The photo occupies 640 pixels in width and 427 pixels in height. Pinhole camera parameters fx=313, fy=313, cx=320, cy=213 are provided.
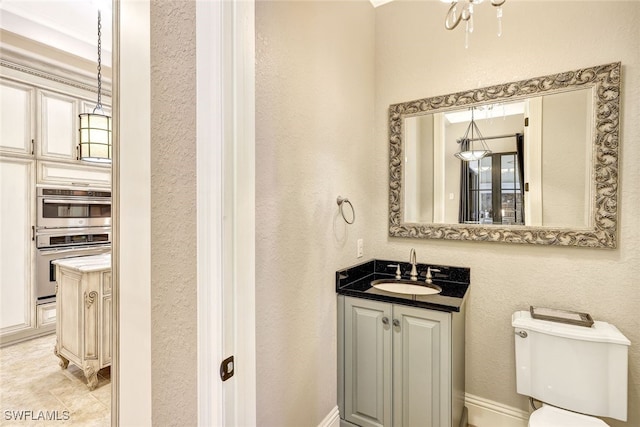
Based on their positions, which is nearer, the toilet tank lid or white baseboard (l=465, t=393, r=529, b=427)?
the toilet tank lid

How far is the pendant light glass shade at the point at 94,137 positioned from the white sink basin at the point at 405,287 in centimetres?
235

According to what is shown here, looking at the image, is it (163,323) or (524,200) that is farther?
(524,200)

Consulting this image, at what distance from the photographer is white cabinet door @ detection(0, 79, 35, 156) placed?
9.93 feet

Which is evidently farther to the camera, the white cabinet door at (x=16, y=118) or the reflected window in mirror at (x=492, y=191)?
the white cabinet door at (x=16, y=118)

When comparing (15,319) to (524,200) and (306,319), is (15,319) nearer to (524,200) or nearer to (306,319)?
(306,319)

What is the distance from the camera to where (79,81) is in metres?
3.59

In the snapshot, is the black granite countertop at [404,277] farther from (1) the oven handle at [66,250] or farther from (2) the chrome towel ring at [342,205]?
(1) the oven handle at [66,250]

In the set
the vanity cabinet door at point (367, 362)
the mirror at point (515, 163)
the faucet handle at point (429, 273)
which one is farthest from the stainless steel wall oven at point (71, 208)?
the faucet handle at point (429, 273)

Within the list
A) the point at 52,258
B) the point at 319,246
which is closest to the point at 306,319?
the point at 319,246

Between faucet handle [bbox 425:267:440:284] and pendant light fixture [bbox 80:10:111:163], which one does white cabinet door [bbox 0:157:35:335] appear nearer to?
pendant light fixture [bbox 80:10:111:163]

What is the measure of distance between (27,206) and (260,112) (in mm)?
3328

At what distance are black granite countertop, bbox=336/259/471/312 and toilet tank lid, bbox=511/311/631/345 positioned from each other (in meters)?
0.33

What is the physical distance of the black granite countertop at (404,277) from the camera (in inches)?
63.4

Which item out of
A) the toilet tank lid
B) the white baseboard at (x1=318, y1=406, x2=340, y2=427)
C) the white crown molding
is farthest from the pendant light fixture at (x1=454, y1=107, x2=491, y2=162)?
the white crown molding
